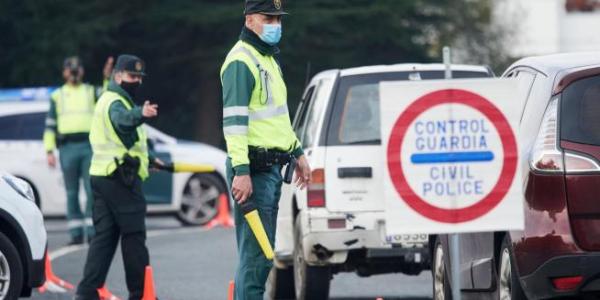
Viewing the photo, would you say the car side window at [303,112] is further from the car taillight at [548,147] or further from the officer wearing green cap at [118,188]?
the car taillight at [548,147]

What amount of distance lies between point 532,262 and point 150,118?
4.09 m

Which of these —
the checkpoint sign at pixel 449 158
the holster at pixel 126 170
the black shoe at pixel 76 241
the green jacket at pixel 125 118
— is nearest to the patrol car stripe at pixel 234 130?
the checkpoint sign at pixel 449 158

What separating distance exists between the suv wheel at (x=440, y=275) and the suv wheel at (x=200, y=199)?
12.4 meters

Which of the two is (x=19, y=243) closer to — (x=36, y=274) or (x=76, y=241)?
(x=36, y=274)

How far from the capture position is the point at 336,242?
11727 mm

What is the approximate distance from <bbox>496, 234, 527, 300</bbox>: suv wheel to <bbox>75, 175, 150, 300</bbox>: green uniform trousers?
3519mm

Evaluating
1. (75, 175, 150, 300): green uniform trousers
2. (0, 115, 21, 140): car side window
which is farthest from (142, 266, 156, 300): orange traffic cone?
(0, 115, 21, 140): car side window

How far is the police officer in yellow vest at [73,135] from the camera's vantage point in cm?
1842

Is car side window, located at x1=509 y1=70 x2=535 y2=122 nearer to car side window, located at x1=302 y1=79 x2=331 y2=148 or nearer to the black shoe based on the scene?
car side window, located at x1=302 y1=79 x2=331 y2=148

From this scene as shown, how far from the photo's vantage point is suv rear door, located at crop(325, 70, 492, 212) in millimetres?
11758

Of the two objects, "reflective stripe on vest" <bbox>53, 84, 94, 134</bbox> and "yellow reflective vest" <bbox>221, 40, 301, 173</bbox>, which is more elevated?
"reflective stripe on vest" <bbox>53, 84, 94, 134</bbox>

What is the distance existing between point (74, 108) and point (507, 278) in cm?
1032

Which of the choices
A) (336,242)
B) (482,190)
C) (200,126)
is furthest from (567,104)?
(200,126)

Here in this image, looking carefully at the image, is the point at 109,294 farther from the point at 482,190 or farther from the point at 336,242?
the point at 482,190
